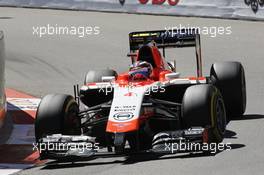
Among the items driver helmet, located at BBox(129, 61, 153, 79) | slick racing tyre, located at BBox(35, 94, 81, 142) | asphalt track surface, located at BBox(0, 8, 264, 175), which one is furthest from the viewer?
driver helmet, located at BBox(129, 61, 153, 79)

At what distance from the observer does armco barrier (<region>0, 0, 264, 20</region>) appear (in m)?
24.5

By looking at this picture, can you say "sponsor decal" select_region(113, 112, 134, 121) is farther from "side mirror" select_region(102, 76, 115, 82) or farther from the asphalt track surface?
"side mirror" select_region(102, 76, 115, 82)

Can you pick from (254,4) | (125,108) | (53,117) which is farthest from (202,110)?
(254,4)

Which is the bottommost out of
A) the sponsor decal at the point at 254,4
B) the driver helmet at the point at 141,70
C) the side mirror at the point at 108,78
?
the side mirror at the point at 108,78

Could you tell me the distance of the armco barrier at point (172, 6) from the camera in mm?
24484

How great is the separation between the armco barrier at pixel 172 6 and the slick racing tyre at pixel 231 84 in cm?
1066

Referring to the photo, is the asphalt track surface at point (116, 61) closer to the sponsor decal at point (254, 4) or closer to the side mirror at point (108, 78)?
the sponsor decal at point (254, 4)

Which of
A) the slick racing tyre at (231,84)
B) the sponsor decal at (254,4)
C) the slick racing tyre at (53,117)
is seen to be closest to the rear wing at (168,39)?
the slick racing tyre at (231,84)

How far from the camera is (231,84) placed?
1352 cm

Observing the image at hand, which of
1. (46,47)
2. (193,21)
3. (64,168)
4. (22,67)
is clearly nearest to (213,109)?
(64,168)

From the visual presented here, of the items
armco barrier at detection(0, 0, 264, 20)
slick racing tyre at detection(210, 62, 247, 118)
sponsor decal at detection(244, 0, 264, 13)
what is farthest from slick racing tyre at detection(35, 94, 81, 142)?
armco barrier at detection(0, 0, 264, 20)

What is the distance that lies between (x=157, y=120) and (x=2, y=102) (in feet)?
7.92

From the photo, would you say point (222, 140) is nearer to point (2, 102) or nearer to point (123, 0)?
point (2, 102)

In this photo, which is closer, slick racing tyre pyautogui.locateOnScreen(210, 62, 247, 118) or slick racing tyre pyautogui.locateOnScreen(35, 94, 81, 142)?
slick racing tyre pyautogui.locateOnScreen(35, 94, 81, 142)
